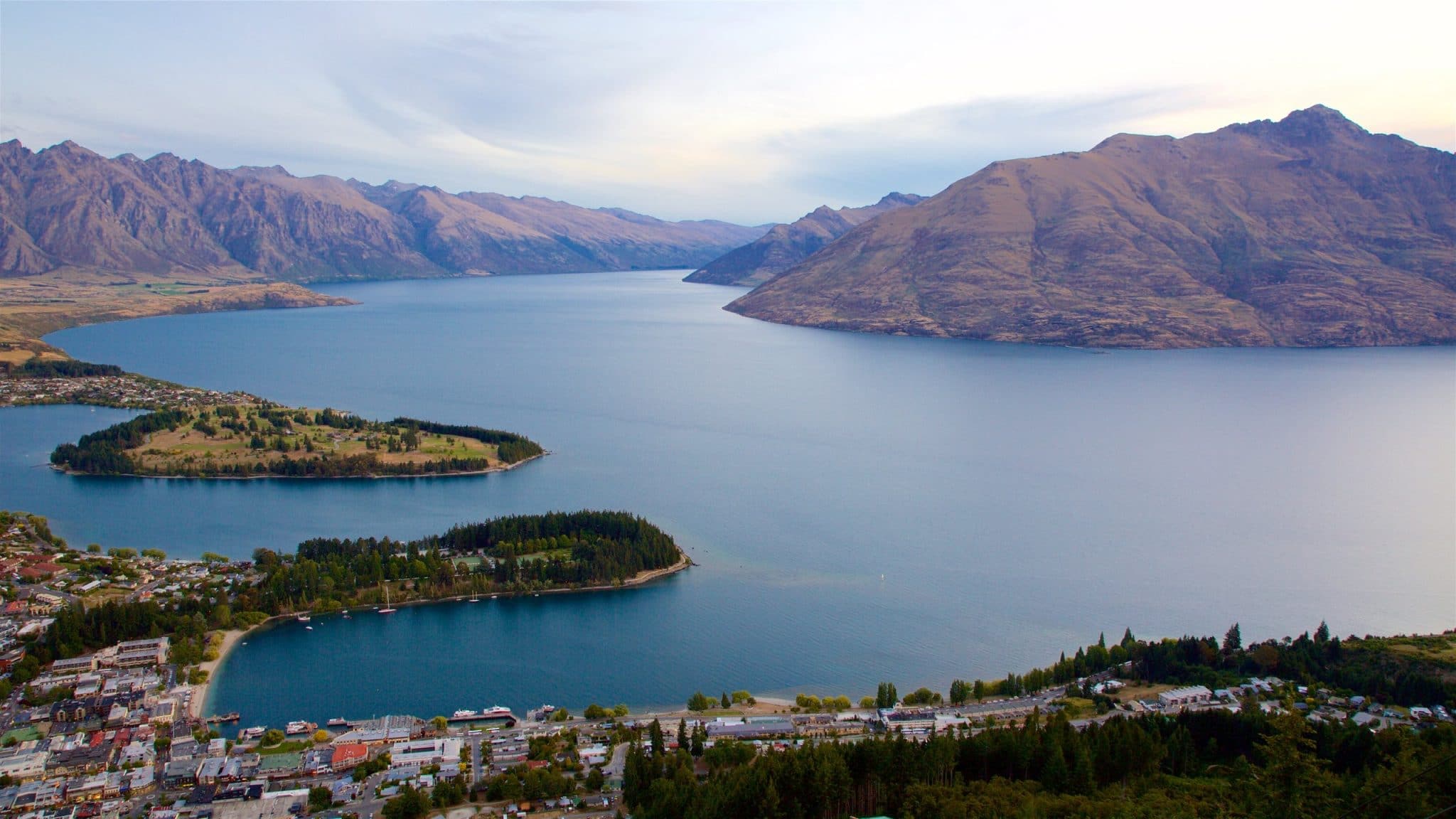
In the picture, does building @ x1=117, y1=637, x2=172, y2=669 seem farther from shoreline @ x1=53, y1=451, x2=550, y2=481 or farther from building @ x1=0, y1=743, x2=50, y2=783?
shoreline @ x1=53, y1=451, x2=550, y2=481

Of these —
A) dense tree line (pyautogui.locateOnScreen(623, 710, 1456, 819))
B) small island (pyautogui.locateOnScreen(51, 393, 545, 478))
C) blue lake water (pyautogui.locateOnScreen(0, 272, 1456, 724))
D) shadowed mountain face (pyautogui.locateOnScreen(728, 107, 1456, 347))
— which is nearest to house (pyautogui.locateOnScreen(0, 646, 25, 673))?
blue lake water (pyautogui.locateOnScreen(0, 272, 1456, 724))

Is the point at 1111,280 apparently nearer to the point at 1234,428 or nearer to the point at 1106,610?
the point at 1234,428

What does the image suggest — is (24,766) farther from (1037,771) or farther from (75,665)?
(1037,771)

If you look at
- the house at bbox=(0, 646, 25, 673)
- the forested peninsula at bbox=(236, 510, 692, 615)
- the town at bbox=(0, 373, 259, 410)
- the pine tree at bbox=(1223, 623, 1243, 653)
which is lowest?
the house at bbox=(0, 646, 25, 673)

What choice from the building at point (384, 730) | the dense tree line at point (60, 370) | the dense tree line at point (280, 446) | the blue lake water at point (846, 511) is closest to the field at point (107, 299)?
the dense tree line at point (60, 370)

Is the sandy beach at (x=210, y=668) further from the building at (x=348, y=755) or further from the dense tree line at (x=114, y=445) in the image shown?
the dense tree line at (x=114, y=445)

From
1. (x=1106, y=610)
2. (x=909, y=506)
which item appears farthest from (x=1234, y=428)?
(x=1106, y=610)
